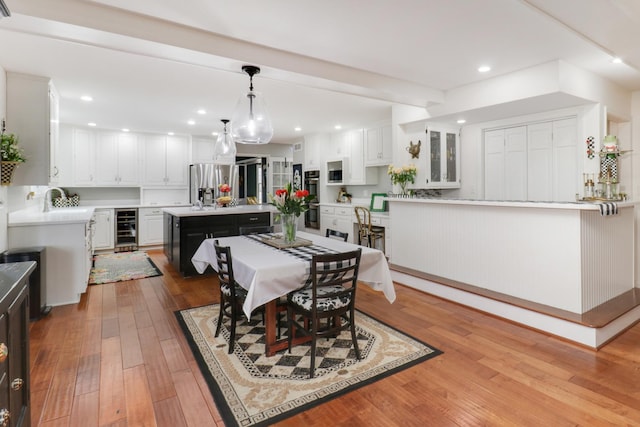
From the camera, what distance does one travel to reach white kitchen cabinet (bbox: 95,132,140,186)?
6895 mm

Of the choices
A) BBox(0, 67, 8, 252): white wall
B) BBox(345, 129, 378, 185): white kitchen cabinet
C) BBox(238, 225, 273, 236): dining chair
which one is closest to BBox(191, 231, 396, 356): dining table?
BBox(238, 225, 273, 236): dining chair

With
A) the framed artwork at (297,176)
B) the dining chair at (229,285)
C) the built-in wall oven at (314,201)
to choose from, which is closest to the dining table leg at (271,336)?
the dining chair at (229,285)

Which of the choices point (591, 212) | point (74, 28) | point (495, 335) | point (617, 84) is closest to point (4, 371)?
point (74, 28)

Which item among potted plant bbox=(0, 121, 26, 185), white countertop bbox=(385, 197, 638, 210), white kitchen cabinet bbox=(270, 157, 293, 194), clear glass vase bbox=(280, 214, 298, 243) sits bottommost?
clear glass vase bbox=(280, 214, 298, 243)

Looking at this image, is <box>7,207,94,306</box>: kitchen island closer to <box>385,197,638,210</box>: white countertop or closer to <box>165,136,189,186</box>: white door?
<box>165,136,189,186</box>: white door

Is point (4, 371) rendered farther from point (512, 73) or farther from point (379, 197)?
point (379, 197)

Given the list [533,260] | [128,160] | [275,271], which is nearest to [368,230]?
[533,260]

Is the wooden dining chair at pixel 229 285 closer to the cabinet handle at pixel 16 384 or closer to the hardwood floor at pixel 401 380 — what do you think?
the hardwood floor at pixel 401 380

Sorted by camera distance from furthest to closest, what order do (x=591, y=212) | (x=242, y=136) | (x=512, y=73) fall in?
(x=512, y=73), (x=242, y=136), (x=591, y=212)

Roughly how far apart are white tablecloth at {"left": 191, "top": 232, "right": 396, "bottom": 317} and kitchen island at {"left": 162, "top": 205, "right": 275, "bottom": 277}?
1568 millimetres

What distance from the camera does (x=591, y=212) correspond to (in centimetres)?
299

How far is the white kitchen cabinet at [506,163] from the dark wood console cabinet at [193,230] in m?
3.45

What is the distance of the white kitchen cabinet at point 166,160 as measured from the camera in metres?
7.35

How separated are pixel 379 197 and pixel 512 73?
10.4ft
